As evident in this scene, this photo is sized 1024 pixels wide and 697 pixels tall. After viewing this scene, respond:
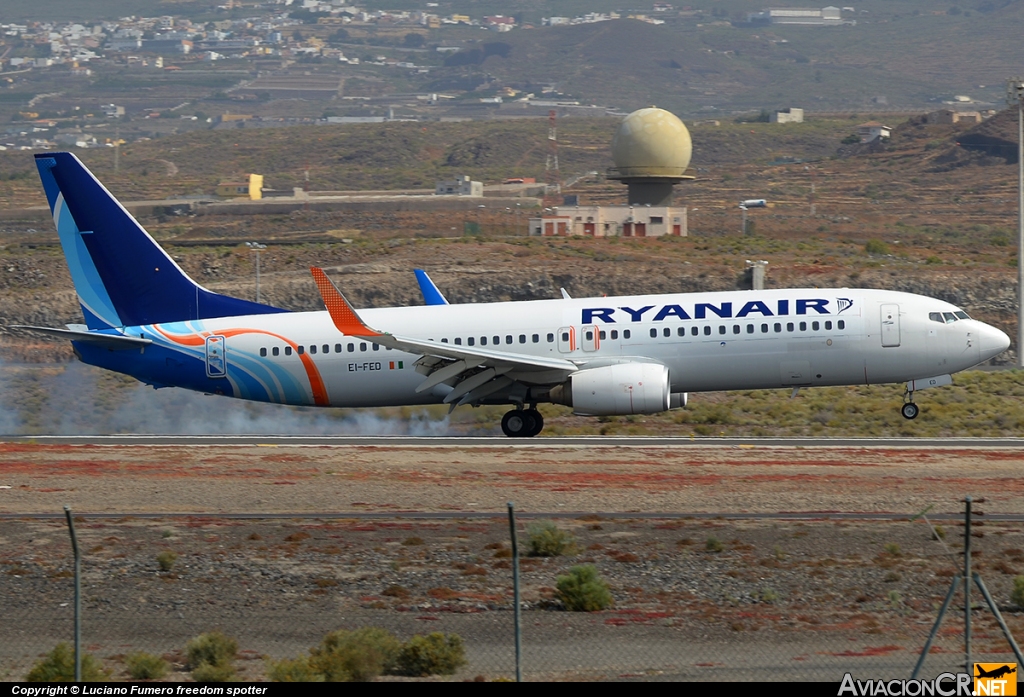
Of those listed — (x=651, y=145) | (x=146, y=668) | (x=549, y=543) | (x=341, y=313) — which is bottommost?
(x=146, y=668)

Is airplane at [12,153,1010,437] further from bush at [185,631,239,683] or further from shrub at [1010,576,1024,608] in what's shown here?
bush at [185,631,239,683]

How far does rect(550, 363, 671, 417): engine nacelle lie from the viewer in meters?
33.9

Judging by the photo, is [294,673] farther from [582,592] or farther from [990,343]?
[990,343]

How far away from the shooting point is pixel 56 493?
26.8 metres

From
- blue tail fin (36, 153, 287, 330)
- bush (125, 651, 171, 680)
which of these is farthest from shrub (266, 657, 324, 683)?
blue tail fin (36, 153, 287, 330)

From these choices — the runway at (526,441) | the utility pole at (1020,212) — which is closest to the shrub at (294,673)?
the runway at (526,441)

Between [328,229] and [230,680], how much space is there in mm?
103661

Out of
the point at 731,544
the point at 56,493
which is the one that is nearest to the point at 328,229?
the point at 56,493

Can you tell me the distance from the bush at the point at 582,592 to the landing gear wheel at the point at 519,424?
Result: 59.3ft

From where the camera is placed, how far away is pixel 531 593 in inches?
741

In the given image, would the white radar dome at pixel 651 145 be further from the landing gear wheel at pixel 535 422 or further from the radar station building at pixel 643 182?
the landing gear wheel at pixel 535 422

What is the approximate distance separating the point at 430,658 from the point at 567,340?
2048 cm

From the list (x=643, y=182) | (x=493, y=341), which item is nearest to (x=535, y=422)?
(x=493, y=341)

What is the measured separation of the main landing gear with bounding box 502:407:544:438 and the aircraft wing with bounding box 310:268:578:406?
123 cm
